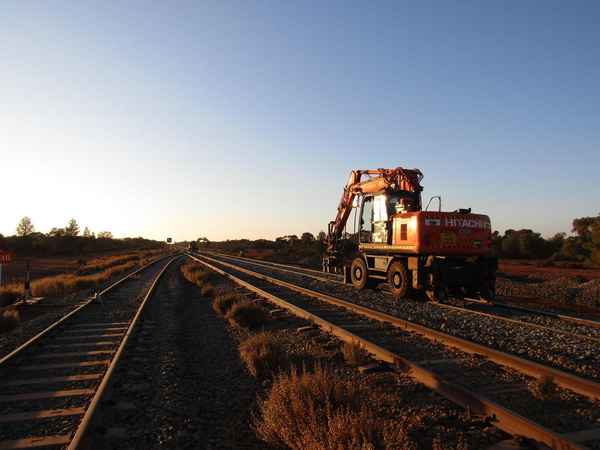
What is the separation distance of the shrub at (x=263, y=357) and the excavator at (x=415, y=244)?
8.22 meters

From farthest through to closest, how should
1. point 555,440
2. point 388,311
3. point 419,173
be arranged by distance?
point 419,173
point 388,311
point 555,440

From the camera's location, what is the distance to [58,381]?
6.53m

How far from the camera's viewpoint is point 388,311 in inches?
498

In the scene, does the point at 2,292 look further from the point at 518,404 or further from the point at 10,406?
the point at 518,404

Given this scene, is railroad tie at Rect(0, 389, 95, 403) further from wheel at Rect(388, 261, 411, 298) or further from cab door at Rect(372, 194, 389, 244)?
cab door at Rect(372, 194, 389, 244)

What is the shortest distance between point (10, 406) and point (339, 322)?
7025 millimetres

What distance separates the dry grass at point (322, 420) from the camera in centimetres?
383

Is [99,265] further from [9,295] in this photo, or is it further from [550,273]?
[550,273]

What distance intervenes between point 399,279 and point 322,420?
11.7 meters

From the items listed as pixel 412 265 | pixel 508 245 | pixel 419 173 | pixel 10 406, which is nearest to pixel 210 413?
pixel 10 406

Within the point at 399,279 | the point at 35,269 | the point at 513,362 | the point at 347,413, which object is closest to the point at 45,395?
the point at 347,413

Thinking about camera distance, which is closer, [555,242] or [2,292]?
[2,292]

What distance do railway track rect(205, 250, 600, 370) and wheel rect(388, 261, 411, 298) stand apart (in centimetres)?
51

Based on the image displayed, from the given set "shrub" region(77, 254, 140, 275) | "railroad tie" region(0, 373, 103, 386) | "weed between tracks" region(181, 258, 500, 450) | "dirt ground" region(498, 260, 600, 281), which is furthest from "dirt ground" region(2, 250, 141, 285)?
"dirt ground" region(498, 260, 600, 281)
